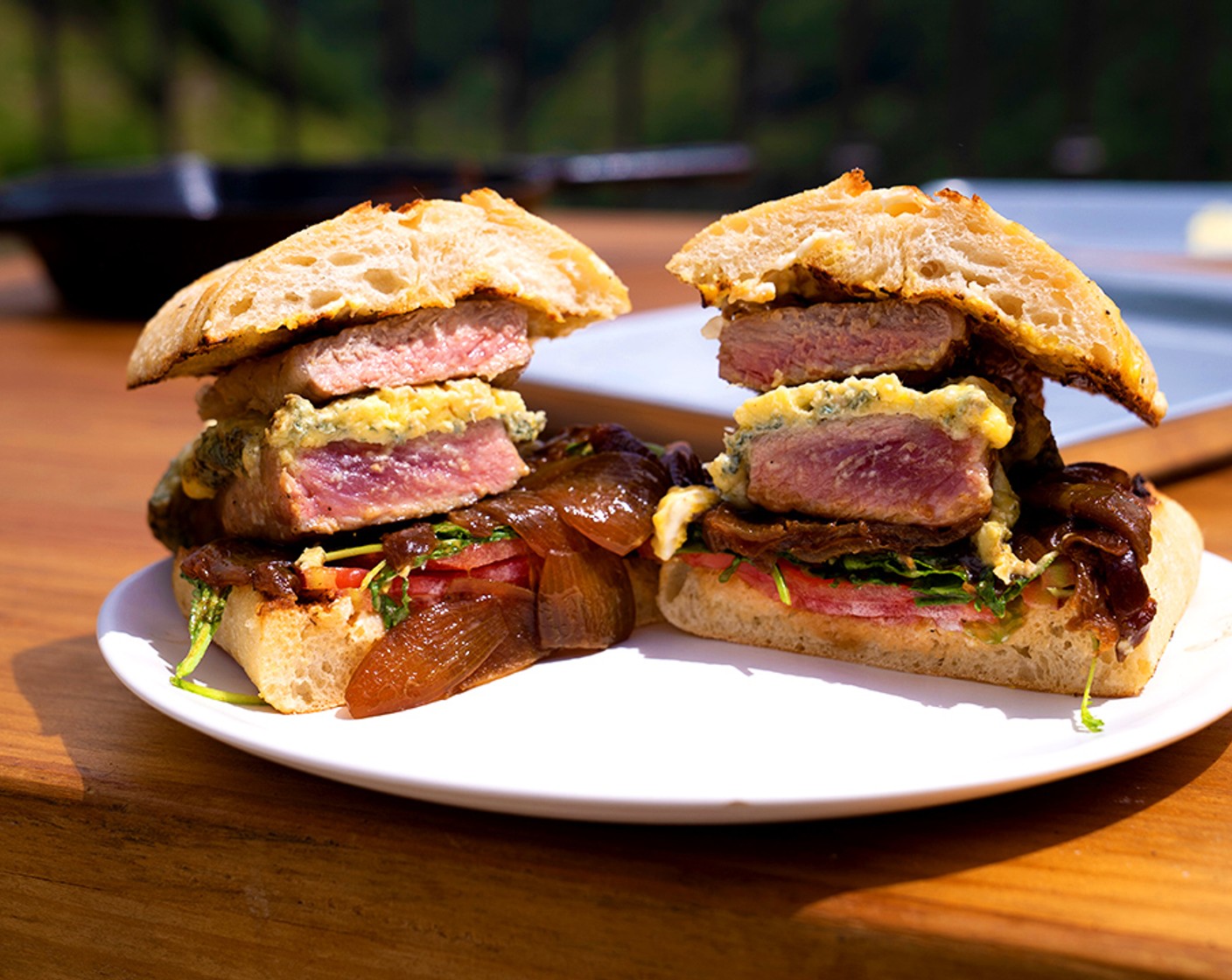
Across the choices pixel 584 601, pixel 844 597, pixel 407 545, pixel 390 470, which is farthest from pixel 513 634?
pixel 844 597

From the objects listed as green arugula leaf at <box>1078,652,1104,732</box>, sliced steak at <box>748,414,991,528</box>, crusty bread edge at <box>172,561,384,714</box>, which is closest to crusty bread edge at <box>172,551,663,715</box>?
crusty bread edge at <box>172,561,384,714</box>

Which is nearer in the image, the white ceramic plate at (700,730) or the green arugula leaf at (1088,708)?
the white ceramic plate at (700,730)

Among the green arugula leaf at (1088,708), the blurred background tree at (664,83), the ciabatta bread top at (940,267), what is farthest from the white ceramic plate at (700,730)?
the blurred background tree at (664,83)

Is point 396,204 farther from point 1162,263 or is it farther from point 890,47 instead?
point 890,47

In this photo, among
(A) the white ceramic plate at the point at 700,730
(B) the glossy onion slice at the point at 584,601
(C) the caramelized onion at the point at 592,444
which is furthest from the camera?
(C) the caramelized onion at the point at 592,444

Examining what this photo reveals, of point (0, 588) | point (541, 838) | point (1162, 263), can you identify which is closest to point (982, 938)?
point (541, 838)

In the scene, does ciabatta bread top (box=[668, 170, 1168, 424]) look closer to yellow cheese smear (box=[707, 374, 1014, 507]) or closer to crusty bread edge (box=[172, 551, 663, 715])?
yellow cheese smear (box=[707, 374, 1014, 507])

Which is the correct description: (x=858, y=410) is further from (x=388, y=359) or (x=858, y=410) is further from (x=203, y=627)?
(x=203, y=627)

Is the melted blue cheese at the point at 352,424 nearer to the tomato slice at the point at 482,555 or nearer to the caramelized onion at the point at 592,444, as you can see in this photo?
the caramelized onion at the point at 592,444
